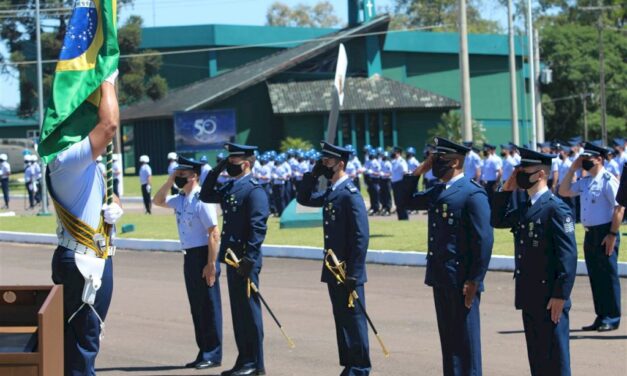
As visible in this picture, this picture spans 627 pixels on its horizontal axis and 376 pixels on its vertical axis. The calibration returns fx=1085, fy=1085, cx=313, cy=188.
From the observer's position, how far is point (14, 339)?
207 inches

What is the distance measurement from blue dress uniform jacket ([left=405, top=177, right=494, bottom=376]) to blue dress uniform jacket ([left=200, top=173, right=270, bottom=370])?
212cm

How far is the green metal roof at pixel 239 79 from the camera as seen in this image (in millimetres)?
54156

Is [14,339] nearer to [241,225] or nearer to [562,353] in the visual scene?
[562,353]

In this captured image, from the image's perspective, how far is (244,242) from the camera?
10.2m

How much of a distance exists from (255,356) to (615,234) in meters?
4.43

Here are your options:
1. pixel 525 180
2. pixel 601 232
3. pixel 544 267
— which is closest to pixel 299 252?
pixel 601 232

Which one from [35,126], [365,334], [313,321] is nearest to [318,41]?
[35,126]

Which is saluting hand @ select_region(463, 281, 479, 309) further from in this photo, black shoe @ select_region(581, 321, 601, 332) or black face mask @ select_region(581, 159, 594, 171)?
black face mask @ select_region(581, 159, 594, 171)

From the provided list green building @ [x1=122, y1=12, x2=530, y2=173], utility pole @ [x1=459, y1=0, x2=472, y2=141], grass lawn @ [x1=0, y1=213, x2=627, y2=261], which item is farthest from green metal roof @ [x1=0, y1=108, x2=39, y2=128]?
utility pole @ [x1=459, y1=0, x2=472, y2=141]

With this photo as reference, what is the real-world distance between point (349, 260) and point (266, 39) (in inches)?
2269

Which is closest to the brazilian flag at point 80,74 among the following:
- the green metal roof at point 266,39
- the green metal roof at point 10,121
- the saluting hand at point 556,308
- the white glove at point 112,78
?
the white glove at point 112,78

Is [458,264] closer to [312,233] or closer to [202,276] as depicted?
[202,276]

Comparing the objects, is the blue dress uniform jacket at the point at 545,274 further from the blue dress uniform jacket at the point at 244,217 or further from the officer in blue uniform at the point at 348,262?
the blue dress uniform jacket at the point at 244,217

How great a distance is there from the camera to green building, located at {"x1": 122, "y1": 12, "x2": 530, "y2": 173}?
55.2 metres
